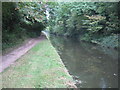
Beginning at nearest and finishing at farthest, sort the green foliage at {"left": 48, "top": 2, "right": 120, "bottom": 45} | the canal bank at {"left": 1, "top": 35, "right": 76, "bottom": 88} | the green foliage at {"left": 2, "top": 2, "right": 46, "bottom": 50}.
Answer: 1. the canal bank at {"left": 1, "top": 35, "right": 76, "bottom": 88}
2. the green foliage at {"left": 2, "top": 2, "right": 46, "bottom": 50}
3. the green foliage at {"left": 48, "top": 2, "right": 120, "bottom": 45}

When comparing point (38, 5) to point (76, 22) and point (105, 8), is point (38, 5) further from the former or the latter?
point (76, 22)

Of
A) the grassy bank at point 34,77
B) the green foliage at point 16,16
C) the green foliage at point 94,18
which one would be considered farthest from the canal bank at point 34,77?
the green foliage at point 94,18

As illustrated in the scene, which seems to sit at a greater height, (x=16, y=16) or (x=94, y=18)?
(x=16, y=16)

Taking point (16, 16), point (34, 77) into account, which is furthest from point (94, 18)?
point (34, 77)

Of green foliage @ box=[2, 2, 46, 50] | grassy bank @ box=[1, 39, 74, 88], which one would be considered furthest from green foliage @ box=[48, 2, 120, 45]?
grassy bank @ box=[1, 39, 74, 88]

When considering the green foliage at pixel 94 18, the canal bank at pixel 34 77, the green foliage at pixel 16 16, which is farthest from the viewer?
the green foliage at pixel 94 18

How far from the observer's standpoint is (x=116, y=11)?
23.7 meters

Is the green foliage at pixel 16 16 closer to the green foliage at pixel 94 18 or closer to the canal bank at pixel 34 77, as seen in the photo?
the canal bank at pixel 34 77

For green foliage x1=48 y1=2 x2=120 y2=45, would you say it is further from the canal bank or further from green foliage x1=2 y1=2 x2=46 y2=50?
the canal bank

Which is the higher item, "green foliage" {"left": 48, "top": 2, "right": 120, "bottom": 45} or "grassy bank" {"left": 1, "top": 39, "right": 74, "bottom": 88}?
"grassy bank" {"left": 1, "top": 39, "right": 74, "bottom": 88}

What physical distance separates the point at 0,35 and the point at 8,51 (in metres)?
1.31

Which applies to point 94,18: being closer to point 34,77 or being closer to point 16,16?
point 16,16

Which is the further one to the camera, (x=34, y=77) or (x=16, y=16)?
(x=16, y=16)

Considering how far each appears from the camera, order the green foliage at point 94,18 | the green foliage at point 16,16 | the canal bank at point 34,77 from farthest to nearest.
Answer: the green foliage at point 94,18 → the green foliage at point 16,16 → the canal bank at point 34,77
